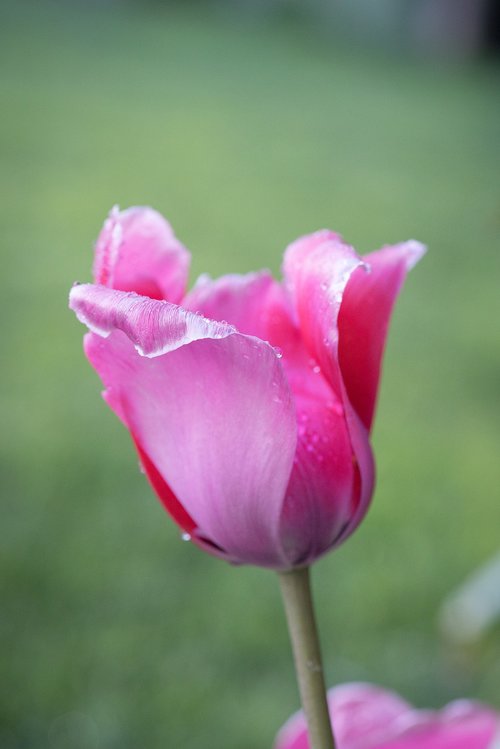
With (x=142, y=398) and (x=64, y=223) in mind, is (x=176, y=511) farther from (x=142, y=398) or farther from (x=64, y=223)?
(x=64, y=223)

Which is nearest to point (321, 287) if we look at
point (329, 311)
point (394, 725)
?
point (329, 311)

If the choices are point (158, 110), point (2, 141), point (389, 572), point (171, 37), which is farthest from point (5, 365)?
point (171, 37)

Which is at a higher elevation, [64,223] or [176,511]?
[176,511]

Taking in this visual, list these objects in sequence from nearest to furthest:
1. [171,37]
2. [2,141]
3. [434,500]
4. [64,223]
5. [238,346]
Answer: [238,346] < [434,500] < [64,223] < [2,141] < [171,37]

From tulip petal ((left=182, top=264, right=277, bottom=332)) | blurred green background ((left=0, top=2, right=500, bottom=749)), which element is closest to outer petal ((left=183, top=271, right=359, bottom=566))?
tulip petal ((left=182, top=264, right=277, bottom=332))

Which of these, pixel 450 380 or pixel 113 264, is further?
pixel 450 380

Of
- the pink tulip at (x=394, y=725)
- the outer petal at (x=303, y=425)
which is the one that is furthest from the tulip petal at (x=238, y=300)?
the pink tulip at (x=394, y=725)

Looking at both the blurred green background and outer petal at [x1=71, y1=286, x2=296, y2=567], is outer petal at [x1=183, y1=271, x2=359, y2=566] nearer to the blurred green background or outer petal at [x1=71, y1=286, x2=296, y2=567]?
outer petal at [x1=71, y1=286, x2=296, y2=567]
